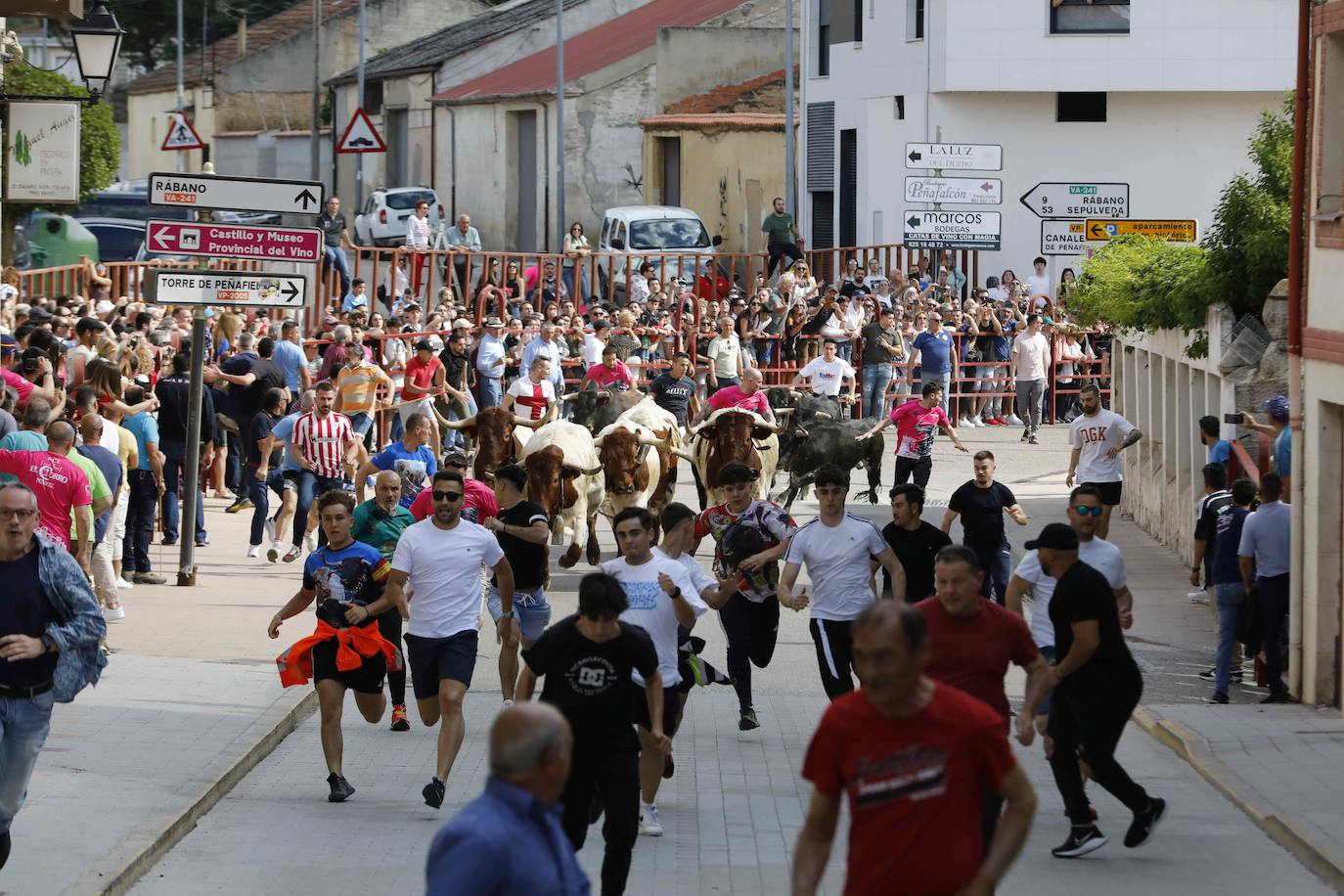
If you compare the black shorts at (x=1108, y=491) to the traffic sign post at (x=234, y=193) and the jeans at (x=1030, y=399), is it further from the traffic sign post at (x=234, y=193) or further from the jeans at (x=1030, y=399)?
the jeans at (x=1030, y=399)

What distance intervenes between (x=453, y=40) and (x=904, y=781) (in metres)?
53.2

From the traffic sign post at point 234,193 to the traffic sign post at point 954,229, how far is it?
1291cm

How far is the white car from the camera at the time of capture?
152 ft

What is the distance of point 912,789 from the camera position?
6.21 meters

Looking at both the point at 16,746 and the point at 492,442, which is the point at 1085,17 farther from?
the point at 16,746

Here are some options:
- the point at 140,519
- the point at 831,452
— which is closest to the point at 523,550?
the point at 140,519

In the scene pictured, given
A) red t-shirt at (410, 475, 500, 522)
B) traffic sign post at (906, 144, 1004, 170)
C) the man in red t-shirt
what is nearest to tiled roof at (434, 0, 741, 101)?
traffic sign post at (906, 144, 1004, 170)

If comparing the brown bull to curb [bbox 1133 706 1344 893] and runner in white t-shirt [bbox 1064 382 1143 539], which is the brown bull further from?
curb [bbox 1133 706 1344 893]

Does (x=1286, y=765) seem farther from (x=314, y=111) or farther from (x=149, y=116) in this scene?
(x=149, y=116)

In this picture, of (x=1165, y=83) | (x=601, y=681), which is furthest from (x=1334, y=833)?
(x=1165, y=83)

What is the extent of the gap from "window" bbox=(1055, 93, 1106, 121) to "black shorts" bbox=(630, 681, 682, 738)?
1328 inches

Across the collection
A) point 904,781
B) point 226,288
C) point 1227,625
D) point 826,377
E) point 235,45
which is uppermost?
point 235,45

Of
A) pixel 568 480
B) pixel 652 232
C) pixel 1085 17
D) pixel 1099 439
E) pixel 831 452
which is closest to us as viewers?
pixel 568 480

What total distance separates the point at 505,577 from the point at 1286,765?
4.64 meters
